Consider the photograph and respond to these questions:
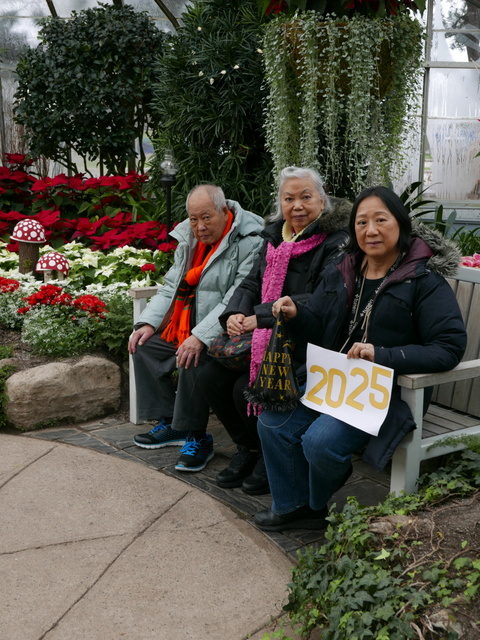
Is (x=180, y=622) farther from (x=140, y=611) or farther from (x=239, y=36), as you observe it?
(x=239, y=36)

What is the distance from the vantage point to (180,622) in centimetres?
235

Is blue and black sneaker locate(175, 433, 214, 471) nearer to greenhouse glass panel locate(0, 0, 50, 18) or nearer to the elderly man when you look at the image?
the elderly man

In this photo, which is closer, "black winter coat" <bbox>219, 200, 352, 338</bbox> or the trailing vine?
the trailing vine

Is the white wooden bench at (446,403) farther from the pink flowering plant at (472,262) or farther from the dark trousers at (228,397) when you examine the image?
the dark trousers at (228,397)

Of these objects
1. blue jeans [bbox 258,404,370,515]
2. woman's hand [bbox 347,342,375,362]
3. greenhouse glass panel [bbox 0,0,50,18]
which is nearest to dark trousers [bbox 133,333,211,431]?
blue jeans [bbox 258,404,370,515]

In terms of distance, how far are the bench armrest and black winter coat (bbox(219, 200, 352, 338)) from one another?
27.0 inches

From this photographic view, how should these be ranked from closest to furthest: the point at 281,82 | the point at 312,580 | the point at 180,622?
the point at 312,580
the point at 180,622
the point at 281,82

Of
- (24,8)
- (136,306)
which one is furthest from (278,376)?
(24,8)

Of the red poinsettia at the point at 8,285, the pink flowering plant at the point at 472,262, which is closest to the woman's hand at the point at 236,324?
the pink flowering plant at the point at 472,262

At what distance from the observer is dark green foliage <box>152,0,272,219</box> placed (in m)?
5.59

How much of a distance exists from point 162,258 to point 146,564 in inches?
128

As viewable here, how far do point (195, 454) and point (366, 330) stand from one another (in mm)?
1220

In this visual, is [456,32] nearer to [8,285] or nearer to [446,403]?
[8,285]

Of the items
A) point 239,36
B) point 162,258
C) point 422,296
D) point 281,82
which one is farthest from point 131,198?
point 422,296
